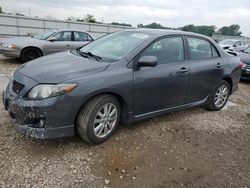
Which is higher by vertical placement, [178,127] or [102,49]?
[102,49]

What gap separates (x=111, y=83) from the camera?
3.29 meters

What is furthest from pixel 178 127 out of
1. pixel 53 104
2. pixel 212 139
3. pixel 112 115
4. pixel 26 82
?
pixel 26 82

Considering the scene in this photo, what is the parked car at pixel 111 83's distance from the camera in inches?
118

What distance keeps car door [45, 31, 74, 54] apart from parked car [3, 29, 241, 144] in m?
4.85

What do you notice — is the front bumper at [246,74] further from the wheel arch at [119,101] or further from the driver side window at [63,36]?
the wheel arch at [119,101]

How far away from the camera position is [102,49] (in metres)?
4.09

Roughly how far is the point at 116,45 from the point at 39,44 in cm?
548

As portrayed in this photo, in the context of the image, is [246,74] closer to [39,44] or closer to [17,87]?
[39,44]

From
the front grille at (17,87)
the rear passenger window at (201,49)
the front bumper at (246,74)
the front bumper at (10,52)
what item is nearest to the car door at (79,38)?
the front bumper at (10,52)

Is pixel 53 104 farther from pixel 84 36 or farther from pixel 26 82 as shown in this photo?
pixel 84 36

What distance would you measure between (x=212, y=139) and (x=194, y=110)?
1.29 meters

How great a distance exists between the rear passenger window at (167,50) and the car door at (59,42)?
580 centimetres

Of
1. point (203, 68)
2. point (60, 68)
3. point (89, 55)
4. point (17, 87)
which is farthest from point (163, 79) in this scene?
point (17, 87)

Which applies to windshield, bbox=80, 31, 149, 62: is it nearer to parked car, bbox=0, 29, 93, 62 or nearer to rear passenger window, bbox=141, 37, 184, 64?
rear passenger window, bbox=141, 37, 184, 64
